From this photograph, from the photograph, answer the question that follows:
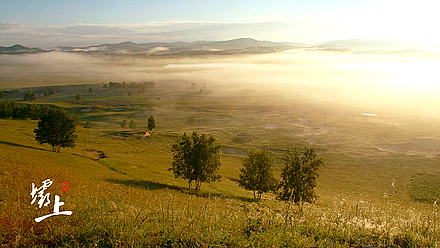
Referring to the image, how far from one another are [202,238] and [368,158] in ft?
288

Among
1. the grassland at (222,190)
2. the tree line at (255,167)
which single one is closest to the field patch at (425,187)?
the grassland at (222,190)

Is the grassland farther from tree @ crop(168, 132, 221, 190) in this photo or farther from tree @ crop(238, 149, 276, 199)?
tree @ crop(168, 132, 221, 190)

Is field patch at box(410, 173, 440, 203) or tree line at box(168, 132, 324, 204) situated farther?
field patch at box(410, 173, 440, 203)

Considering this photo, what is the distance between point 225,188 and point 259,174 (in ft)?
29.9

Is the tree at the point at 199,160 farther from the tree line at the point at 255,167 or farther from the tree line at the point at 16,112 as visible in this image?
the tree line at the point at 16,112

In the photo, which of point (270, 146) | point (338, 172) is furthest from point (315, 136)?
point (338, 172)

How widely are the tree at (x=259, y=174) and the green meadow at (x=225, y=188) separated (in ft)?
7.54

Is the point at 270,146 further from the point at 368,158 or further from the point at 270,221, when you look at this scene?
the point at 270,221

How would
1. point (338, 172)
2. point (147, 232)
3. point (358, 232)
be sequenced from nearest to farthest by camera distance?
point (147, 232), point (358, 232), point (338, 172)

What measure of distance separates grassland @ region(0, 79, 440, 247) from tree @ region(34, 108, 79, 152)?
8.67 ft

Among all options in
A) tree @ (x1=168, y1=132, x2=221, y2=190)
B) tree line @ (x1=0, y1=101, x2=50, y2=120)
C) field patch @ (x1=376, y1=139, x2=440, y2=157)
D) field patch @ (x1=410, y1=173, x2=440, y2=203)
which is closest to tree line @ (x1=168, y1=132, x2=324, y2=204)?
tree @ (x1=168, y1=132, x2=221, y2=190)

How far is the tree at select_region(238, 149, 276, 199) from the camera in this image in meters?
37.2

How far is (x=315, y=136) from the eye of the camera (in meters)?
111

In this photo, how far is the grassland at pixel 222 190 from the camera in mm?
5645
